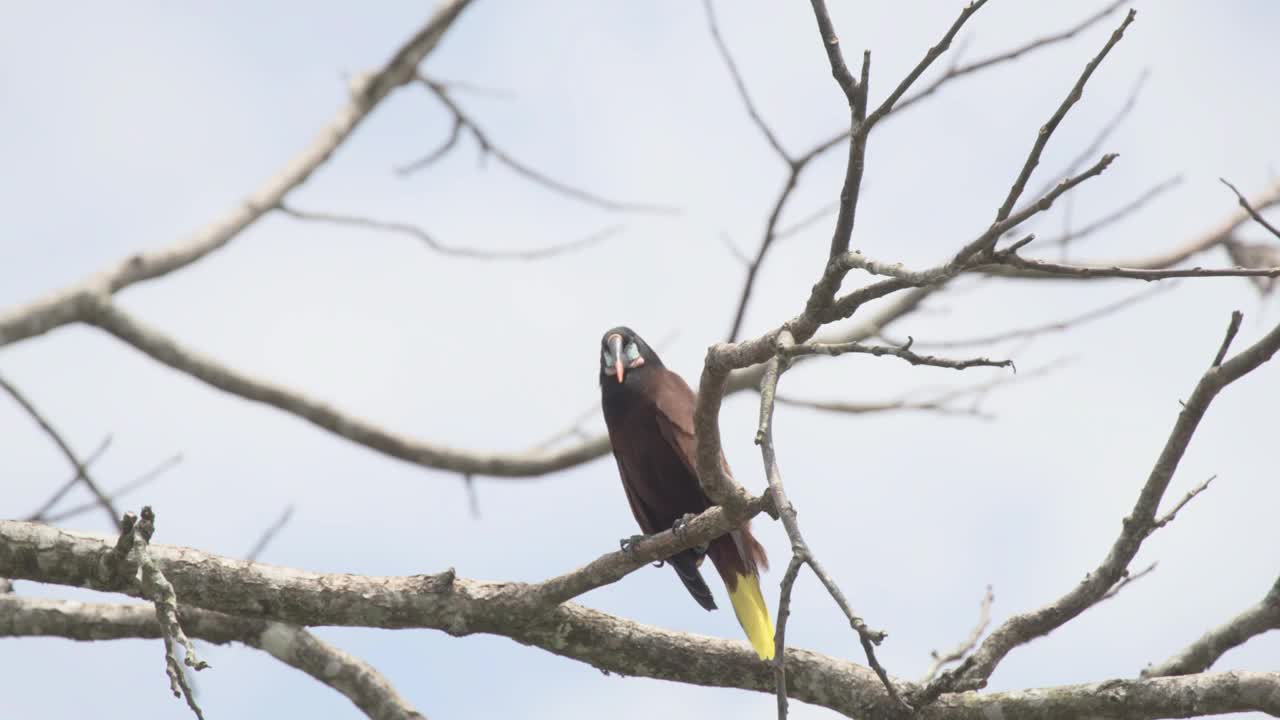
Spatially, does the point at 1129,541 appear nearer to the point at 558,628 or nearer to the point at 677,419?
the point at 558,628

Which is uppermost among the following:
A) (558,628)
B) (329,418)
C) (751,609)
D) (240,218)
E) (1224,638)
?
(240,218)

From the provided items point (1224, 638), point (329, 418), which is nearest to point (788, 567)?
point (1224, 638)

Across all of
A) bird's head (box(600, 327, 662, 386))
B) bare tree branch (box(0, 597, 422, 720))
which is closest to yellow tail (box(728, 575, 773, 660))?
bird's head (box(600, 327, 662, 386))

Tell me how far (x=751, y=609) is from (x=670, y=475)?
0.58 metres

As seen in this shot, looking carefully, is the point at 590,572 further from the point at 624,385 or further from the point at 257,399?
the point at 257,399

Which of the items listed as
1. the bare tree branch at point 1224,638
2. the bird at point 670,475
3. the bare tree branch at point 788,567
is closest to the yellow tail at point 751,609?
the bird at point 670,475

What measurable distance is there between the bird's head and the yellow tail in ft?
3.10

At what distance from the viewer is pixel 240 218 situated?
5520 mm

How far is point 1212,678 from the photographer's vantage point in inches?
117

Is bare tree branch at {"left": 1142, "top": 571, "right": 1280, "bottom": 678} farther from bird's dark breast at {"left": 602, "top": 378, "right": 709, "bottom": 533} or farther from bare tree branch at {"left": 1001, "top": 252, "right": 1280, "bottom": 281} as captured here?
bird's dark breast at {"left": 602, "top": 378, "right": 709, "bottom": 533}

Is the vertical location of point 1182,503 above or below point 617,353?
below

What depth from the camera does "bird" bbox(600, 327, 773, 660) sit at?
15.6 feet

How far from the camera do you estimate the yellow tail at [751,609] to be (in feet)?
14.8

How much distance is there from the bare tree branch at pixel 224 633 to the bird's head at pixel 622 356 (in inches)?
62.8
